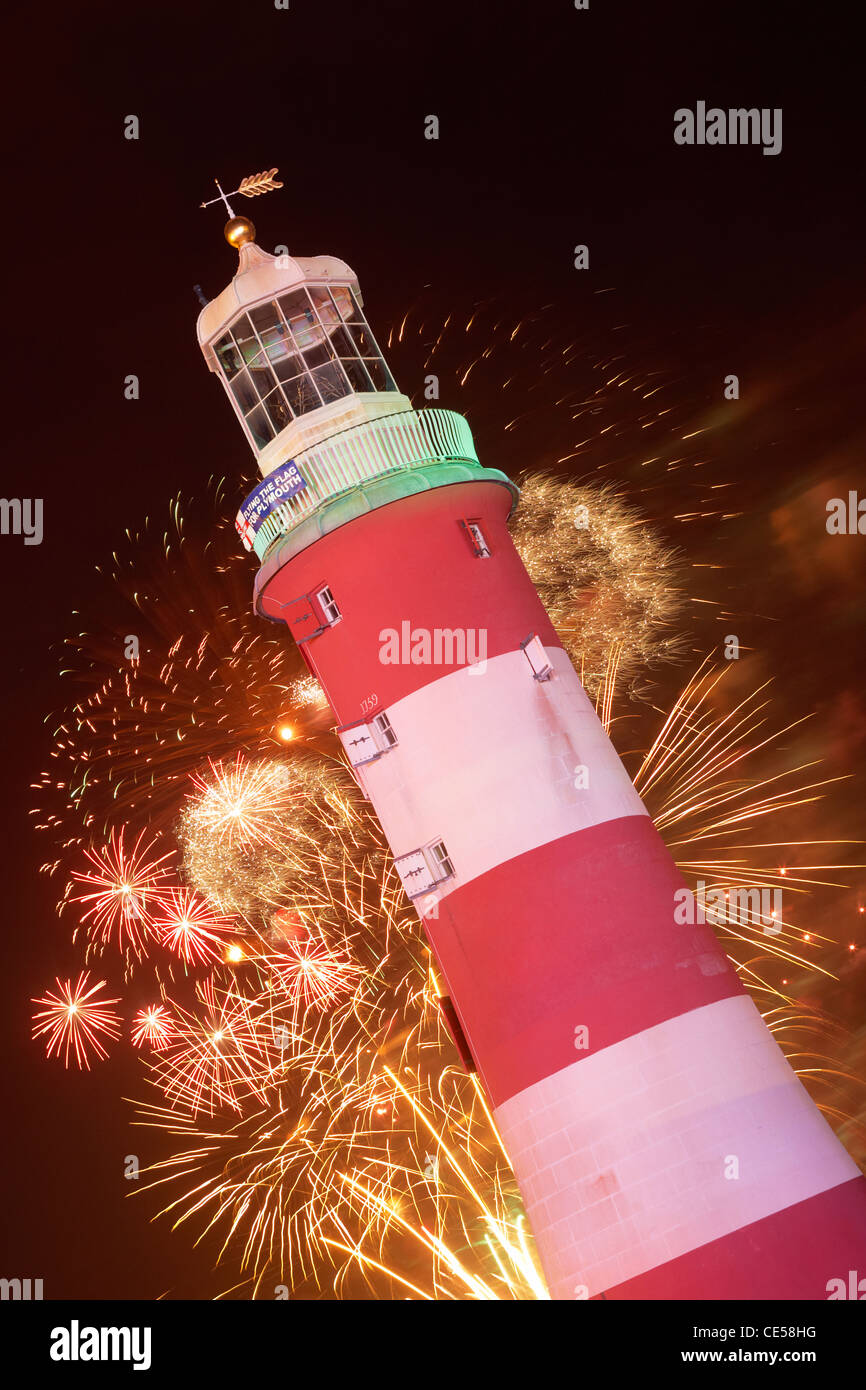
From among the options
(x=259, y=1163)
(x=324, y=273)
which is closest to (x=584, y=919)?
(x=324, y=273)

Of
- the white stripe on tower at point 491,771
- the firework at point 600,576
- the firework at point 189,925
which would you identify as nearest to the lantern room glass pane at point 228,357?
the white stripe on tower at point 491,771

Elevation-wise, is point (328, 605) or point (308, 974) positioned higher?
point (328, 605)

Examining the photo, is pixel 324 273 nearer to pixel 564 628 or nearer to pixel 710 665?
pixel 564 628

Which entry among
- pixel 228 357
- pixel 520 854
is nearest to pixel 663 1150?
pixel 520 854
